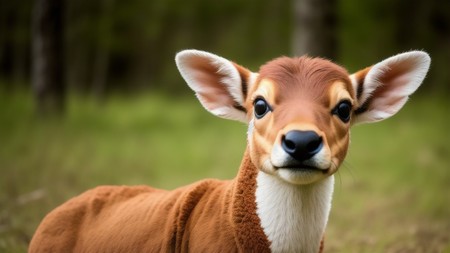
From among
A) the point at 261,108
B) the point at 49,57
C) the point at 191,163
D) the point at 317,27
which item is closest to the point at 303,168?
the point at 261,108

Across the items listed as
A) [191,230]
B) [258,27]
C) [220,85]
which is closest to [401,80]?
[220,85]

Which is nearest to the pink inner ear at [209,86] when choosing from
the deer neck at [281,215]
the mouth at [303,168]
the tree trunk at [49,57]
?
the deer neck at [281,215]

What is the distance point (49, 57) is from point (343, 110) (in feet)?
34.6

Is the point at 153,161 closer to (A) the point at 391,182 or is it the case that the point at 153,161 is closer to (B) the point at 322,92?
(A) the point at 391,182

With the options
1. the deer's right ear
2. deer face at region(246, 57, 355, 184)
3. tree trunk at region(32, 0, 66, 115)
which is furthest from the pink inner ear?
tree trunk at region(32, 0, 66, 115)

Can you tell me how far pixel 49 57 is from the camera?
13477 mm

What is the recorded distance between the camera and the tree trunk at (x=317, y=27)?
9.95 meters

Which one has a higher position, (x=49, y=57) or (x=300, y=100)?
(x=300, y=100)

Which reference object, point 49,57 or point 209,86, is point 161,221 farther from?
point 49,57

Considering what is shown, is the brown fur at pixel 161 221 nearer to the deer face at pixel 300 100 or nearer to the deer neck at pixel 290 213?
the deer neck at pixel 290 213

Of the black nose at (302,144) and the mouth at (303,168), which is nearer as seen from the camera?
the black nose at (302,144)

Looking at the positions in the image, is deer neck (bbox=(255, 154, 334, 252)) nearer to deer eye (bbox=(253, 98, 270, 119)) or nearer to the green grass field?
deer eye (bbox=(253, 98, 270, 119))

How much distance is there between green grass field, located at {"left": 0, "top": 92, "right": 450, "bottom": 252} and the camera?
6.86 m

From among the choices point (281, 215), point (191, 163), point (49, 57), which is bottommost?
point (191, 163)
